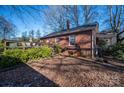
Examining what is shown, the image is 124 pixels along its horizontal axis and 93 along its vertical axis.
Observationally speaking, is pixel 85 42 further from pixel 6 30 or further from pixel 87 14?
pixel 6 30

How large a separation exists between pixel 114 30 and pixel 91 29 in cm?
904

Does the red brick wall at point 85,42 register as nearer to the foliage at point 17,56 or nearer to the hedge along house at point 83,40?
the hedge along house at point 83,40

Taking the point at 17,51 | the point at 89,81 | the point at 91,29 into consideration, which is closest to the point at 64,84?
the point at 89,81

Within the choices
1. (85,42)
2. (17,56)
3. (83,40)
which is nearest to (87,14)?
(83,40)

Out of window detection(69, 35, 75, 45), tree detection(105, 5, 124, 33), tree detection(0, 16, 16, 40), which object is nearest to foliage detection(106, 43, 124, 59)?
window detection(69, 35, 75, 45)

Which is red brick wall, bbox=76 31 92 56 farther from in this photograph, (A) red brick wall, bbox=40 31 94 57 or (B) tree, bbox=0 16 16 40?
(B) tree, bbox=0 16 16 40

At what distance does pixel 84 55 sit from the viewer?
8.99m

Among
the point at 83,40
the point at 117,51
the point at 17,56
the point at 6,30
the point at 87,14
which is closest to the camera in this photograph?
the point at 17,56

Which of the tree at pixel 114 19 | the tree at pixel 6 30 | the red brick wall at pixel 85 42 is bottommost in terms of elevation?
the red brick wall at pixel 85 42

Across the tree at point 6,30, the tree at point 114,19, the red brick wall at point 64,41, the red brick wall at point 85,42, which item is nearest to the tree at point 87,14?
the tree at point 114,19

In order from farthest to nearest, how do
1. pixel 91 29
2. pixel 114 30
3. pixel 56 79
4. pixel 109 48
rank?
pixel 114 30 < pixel 109 48 < pixel 91 29 < pixel 56 79

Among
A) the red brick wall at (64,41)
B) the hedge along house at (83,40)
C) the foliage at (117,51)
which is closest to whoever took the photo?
the foliage at (117,51)
